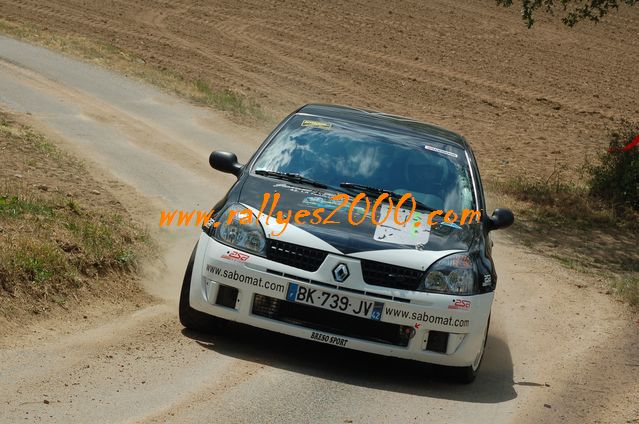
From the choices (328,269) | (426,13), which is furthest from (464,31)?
(328,269)

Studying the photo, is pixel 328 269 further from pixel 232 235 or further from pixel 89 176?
pixel 89 176

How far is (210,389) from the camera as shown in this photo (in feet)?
21.3

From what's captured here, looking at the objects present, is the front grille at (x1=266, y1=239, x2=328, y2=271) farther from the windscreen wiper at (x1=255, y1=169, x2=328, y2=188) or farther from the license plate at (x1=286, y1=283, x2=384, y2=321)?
the windscreen wiper at (x1=255, y1=169, x2=328, y2=188)

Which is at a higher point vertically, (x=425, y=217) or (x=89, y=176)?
(x=425, y=217)

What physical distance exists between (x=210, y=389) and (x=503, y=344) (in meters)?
3.33

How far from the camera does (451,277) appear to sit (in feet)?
23.6

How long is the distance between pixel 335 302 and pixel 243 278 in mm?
619

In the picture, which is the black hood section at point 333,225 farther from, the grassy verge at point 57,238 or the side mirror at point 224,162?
the grassy verge at point 57,238

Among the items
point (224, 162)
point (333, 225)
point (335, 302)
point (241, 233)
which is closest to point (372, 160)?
point (224, 162)

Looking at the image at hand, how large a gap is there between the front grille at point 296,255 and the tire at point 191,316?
645 mm

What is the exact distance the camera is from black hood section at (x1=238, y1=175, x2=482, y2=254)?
7.18m

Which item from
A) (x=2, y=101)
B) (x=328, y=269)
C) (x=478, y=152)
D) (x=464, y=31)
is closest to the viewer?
(x=328, y=269)

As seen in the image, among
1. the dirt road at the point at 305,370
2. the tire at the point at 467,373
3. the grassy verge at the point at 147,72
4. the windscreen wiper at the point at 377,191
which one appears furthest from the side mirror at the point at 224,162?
the grassy verge at the point at 147,72

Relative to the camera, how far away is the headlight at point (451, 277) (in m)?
7.11
